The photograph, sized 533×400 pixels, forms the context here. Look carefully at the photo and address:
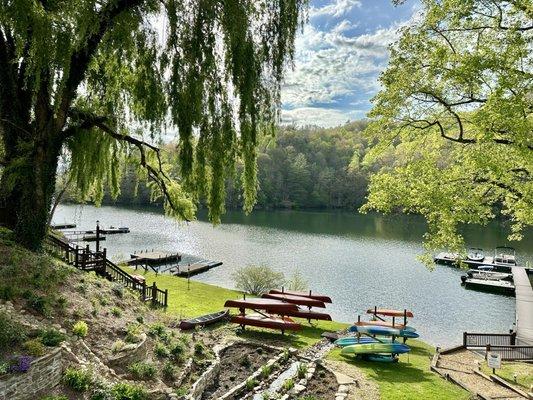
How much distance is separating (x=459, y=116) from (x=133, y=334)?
11.9 metres

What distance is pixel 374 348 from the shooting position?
15336 mm

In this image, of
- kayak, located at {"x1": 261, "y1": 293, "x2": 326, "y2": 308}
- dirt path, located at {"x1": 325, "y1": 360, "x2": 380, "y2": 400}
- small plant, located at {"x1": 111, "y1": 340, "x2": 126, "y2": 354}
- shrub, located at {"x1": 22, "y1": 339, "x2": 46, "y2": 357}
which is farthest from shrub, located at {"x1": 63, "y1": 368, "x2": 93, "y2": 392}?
kayak, located at {"x1": 261, "y1": 293, "x2": 326, "y2": 308}

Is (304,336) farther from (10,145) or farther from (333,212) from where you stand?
(333,212)

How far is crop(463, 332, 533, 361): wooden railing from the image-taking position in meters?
16.9

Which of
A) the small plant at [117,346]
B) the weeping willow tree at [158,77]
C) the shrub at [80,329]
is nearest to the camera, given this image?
the shrub at [80,329]

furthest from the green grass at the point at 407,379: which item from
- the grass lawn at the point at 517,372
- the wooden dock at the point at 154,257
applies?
the wooden dock at the point at 154,257

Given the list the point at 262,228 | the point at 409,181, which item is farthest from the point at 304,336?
the point at 262,228

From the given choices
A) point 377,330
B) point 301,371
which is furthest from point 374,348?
point 301,371

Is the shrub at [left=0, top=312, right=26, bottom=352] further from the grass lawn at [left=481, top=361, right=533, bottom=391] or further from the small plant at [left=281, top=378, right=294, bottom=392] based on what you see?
the grass lawn at [left=481, top=361, right=533, bottom=391]

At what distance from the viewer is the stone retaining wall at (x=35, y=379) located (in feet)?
23.4

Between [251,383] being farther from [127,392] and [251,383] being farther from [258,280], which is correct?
[258,280]

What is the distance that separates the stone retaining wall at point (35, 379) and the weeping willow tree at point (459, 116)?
36.1 ft

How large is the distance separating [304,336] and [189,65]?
40.3 ft

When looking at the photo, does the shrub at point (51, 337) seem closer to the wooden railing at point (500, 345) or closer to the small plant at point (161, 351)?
the small plant at point (161, 351)
